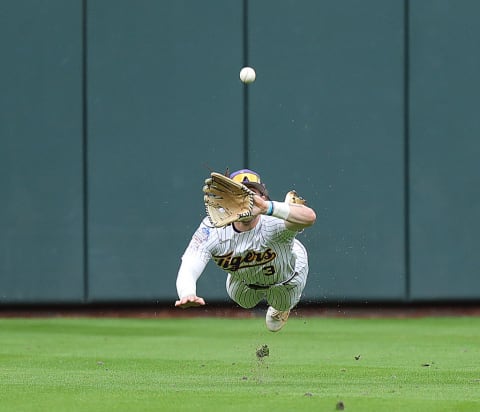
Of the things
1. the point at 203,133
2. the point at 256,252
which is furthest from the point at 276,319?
the point at 203,133

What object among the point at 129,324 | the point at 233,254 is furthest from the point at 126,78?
the point at 233,254

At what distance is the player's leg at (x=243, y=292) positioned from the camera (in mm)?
9234

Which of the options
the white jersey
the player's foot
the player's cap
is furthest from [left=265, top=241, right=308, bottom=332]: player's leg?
the player's cap

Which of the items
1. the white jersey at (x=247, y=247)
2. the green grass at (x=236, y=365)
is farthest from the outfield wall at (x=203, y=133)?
the white jersey at (x=247, y=247)

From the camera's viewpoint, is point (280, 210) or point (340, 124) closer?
point (280, 210)

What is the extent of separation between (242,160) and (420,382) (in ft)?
25.1

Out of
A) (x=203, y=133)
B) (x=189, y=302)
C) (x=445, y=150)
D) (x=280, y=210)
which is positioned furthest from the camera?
(x=445, y=150)

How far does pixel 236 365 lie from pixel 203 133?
6.42 meters

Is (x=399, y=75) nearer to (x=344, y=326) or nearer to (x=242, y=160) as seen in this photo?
(x=242, y=160)

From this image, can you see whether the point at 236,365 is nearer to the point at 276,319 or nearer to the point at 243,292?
the point at 243,292

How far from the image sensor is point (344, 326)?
1402 centimetres

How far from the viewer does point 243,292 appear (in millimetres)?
9336

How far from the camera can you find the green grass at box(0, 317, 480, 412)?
22.2ft

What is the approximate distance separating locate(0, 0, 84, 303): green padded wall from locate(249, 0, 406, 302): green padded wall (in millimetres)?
2403
